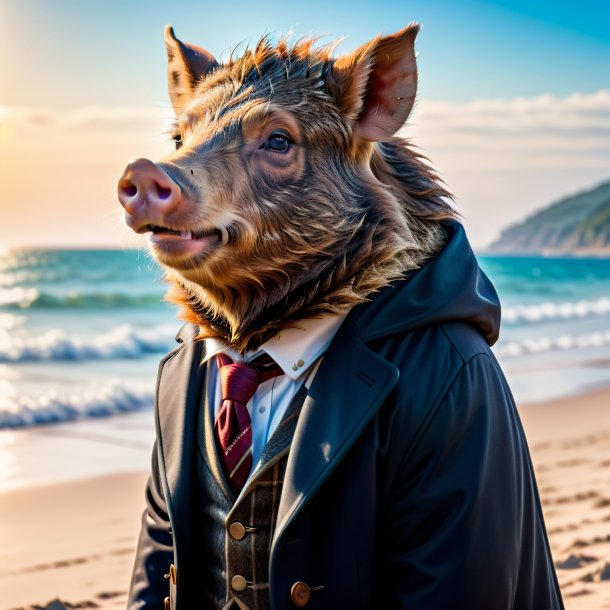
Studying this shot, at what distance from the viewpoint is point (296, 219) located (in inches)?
83.9

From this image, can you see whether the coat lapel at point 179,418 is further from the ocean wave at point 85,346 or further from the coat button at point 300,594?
the ocean wave at point 85,346

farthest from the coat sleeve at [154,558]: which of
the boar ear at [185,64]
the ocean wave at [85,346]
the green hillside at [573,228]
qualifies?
the green hillside at [573,228]

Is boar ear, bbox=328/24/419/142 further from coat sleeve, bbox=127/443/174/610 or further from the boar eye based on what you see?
coat sleeve, bbox=127/443/174/610

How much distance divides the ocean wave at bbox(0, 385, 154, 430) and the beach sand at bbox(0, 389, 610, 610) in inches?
78.2

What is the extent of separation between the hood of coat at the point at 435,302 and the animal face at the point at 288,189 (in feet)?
0.17

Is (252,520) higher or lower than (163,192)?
lower

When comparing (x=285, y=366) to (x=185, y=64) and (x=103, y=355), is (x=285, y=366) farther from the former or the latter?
(x=103, y=355)

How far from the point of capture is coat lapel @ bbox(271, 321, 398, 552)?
6.51 ft

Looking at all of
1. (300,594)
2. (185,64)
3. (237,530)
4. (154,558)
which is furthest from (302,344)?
(185,64)

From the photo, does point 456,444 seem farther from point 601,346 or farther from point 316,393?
point 601,346

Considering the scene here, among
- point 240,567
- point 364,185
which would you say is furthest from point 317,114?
point 240,567

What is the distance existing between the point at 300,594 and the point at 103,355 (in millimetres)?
9800

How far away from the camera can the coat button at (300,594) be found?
2.01 m

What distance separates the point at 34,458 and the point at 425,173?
461 centimetres
